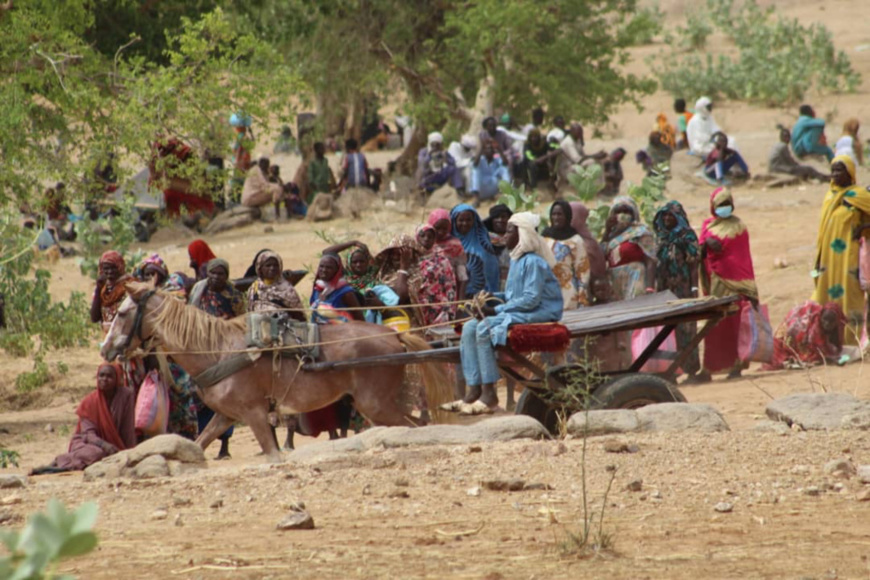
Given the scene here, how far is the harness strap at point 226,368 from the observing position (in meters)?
A: 9.59

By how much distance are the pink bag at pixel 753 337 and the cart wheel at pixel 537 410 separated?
13.4ft

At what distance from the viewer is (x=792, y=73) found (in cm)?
3447

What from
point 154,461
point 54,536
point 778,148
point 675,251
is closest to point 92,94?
point 675,251

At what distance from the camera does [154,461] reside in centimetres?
839

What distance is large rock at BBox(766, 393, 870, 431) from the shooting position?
28.4 ft

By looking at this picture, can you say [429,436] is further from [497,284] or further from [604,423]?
[497,284]

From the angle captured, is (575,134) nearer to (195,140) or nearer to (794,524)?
(195,140)

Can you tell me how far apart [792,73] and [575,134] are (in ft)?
42.8

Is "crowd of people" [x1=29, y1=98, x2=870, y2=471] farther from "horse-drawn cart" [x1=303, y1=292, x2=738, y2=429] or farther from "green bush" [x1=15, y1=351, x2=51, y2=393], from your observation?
"green bush" [x1=15, y1=351, x2=51, y2=393]

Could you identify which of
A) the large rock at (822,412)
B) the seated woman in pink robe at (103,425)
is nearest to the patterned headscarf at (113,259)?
the seated woman in pink robe at (103,425)

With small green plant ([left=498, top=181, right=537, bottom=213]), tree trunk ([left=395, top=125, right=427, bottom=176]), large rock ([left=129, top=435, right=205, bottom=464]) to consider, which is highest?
tree trunk ([left=395, top=125, right=427, bottom=176])

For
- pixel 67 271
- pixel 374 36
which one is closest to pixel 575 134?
pixel 374 36

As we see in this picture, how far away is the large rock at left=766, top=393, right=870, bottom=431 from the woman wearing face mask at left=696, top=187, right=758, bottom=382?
4.14m

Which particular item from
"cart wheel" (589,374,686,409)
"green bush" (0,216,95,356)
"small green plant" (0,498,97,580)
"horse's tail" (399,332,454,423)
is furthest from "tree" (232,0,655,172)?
"small green plant" (0,498,97,580)
